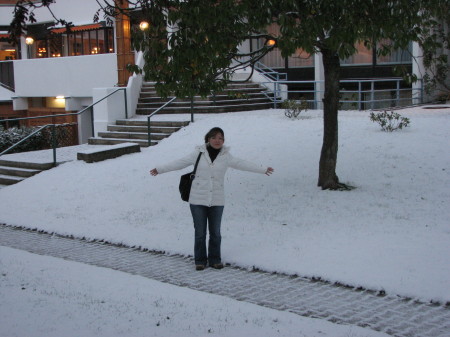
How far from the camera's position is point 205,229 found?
692 centimetres

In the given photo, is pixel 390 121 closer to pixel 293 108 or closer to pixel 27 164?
pixel 293 108

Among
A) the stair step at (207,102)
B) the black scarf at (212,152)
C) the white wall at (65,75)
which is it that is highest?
the white wall at (65,75)

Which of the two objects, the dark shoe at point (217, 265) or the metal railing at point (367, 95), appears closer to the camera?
the dark shoe at point (217, 265)

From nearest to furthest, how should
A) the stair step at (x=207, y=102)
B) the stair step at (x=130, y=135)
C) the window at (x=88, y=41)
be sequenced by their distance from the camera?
the stair step at (x=130, y=135), the stair step at (x=207, y=102), the window at (x=88, y=41)

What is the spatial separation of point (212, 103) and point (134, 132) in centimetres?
307

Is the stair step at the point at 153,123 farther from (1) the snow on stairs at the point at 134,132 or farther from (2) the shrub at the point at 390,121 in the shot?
(2) the shrub at the point at 390,121

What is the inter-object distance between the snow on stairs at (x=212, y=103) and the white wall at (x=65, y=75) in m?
3.46

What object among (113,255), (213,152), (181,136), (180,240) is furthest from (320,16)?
(181,136)

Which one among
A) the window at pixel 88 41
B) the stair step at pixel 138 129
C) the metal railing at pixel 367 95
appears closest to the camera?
the stair step at pixel 138 129

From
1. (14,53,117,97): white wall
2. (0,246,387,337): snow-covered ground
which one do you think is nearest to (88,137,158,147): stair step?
(14,53,117,97): white wall

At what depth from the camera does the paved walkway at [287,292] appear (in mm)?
5078

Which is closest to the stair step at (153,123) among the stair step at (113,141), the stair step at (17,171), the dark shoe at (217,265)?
the stair step at (113,141)

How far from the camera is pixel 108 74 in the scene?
74.3 ft

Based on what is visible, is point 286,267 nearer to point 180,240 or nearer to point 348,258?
point 348,258
